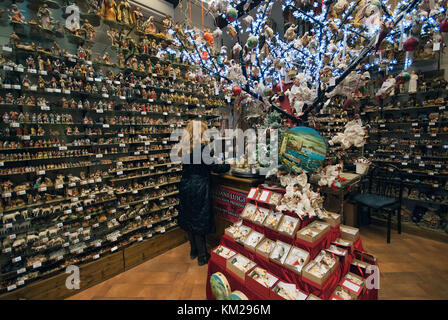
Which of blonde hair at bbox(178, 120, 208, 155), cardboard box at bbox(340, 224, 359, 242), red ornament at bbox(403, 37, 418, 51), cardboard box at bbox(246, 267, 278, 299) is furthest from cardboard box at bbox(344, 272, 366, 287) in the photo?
blonde hair at bbox(178, 120, 208, 155)

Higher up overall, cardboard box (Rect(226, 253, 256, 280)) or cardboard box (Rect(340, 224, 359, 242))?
cardboard box (Rect(340, 224, 359, 242))

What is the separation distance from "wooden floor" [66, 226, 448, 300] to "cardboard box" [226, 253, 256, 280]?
867mm

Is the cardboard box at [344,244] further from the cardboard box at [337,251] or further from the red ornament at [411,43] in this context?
the red ornament at [411,43]

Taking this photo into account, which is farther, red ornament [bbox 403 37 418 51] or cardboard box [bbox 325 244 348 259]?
cardboard box [bbox 325 244 348 259]

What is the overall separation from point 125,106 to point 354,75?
9.54 feet

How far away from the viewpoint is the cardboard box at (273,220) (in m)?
1.58

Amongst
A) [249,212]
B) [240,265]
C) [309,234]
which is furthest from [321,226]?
[240,265]

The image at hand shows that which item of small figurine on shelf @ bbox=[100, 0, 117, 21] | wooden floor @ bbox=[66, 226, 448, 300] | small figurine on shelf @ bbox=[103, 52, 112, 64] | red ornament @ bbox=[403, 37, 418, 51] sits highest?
small figurine on shelf @ bbox=[100, 0, 117, 21]

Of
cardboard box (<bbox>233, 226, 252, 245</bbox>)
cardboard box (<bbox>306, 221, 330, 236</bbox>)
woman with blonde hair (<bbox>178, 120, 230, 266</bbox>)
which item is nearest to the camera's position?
cardboard box (<bbox>306, 221, 330, 236</bbox>)

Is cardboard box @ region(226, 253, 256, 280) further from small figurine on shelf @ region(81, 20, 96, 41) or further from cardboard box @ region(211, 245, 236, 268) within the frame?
small figurine on shelf @ region(81, 20, 96, 41)

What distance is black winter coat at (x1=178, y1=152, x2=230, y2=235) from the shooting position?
242 centimetres

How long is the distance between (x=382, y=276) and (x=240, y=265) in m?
1.95

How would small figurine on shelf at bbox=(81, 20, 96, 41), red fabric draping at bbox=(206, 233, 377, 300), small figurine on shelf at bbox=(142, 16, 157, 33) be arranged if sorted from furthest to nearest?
1. small figurine on shelf at bbox=(142, 16, 157, 33)
2. small figurine on shelf at bbox=(81, 20, 96, 41)
3. red fabric draping at bbox=(206, 233, 377, 300)

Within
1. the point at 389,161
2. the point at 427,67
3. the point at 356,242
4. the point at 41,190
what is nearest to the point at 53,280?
the point at 41,190
